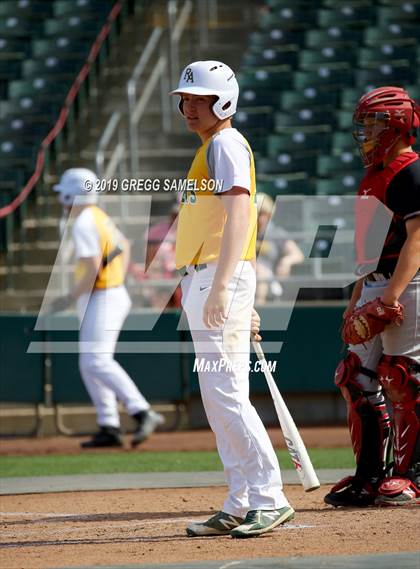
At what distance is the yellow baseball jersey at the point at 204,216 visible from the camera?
17.6ft

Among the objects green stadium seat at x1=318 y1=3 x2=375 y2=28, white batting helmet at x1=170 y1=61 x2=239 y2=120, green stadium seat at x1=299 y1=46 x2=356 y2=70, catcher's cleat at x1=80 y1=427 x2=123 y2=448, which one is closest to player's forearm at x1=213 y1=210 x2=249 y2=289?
white batting helmet at x1=170 y1=61 x2=239 y2=120

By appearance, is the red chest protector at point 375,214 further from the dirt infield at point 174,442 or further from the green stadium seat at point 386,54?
the green stadium seat at point 386,54

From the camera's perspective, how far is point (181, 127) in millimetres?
17094

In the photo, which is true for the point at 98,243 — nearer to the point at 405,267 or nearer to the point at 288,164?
the point at 405,267

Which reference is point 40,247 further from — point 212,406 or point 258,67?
point 212,406

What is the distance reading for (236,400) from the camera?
532cm

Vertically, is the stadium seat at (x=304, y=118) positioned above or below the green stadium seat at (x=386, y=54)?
below

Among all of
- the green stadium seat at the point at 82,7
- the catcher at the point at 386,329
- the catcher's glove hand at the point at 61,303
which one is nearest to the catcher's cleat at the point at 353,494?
the catcher at the point at 386,329

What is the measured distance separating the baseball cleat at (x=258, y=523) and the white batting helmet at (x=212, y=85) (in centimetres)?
183

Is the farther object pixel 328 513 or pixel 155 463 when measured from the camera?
pixel 155 463

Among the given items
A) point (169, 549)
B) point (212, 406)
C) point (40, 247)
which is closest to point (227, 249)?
point (212, 406)

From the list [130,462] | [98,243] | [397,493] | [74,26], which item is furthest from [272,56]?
[397,493]

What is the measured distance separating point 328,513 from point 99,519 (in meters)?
1.24

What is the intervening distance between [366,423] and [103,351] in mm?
4809
